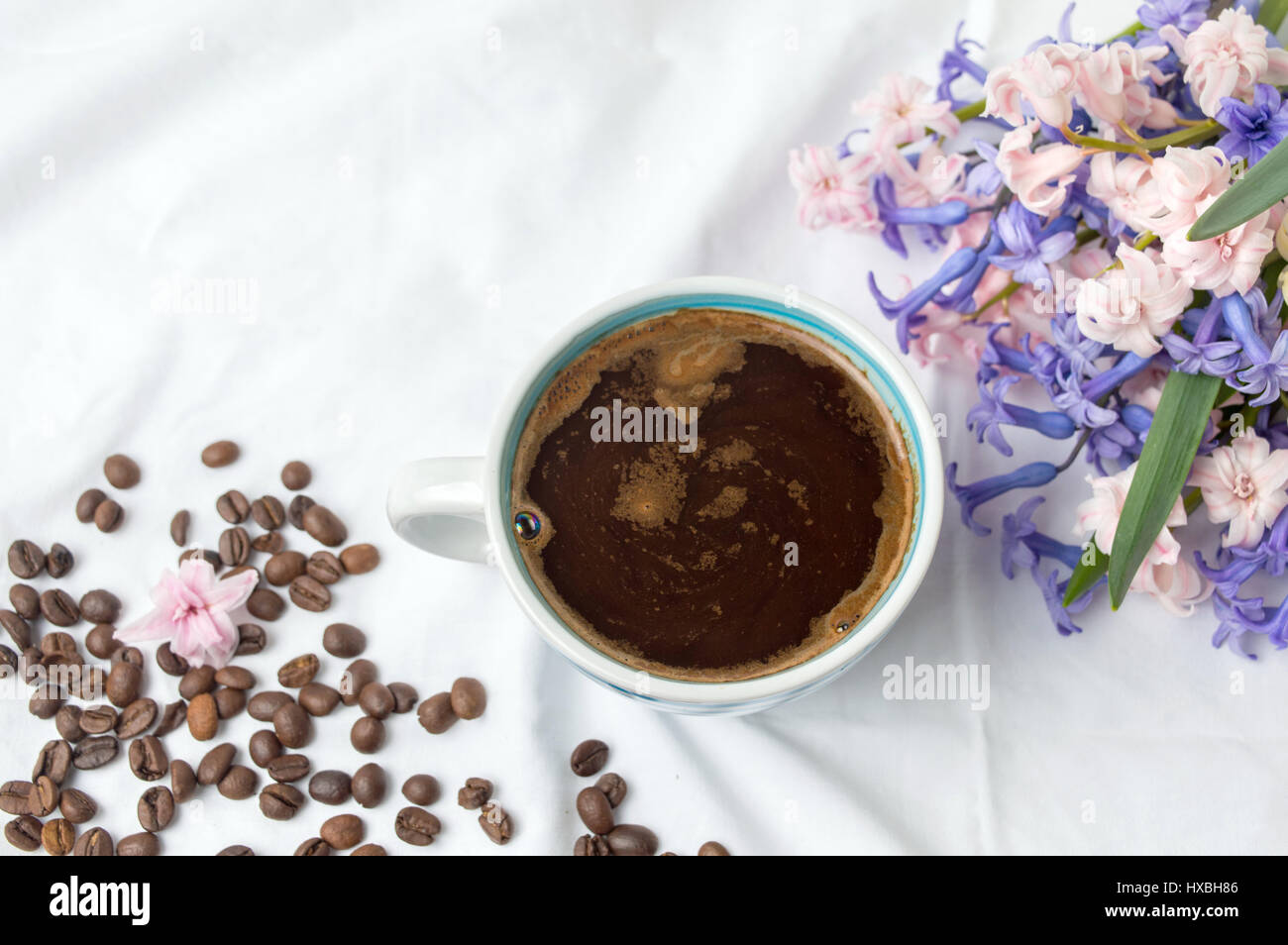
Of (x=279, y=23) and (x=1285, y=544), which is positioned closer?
(x=1285, y=544)

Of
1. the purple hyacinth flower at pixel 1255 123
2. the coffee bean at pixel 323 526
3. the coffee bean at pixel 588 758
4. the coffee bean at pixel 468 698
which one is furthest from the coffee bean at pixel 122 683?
the purple hyacinth flower at pixel 1255 123

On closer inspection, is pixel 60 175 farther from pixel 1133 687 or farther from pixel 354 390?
pixel 1133 687

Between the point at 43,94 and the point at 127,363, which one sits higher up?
the point at 43,94

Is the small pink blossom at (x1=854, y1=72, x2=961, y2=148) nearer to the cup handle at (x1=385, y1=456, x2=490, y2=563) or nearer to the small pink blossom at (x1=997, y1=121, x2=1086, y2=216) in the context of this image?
the small pink blossom at (x1=997, y1=121, x2=1086, y2=216)

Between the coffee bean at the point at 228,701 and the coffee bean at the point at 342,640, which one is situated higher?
the coffee bean at the point at 342,640

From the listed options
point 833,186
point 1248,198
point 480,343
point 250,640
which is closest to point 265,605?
point 250,640

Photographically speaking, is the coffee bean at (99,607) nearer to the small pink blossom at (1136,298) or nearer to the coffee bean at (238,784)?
the coffee bean at (238,784)


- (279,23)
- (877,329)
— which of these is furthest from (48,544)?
(877,329)
